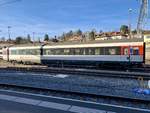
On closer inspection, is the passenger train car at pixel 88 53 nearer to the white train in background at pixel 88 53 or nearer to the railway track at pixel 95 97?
the white train in background at pixel 88 53

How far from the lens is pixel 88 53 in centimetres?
3109

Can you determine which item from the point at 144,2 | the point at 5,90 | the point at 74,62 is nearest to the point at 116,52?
the point at 74,62

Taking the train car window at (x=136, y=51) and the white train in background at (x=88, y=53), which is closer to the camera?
the train car window at (x=136, y=51)

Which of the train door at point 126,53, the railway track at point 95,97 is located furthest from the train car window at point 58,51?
the railway track at point 95,97

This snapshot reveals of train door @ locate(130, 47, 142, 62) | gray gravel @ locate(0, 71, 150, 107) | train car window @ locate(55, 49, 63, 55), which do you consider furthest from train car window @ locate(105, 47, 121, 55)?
gray gravel @ locate(0, 71, 150, 107)

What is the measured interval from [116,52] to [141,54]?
2705mm

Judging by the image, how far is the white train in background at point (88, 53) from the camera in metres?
27.1

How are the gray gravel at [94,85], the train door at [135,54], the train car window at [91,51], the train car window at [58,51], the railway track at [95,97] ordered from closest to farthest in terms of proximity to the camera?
1. the railway track at [95,97]
2. the gray gravel at [94,85]
3. the train door at [135,54]
4. the train car window at [91,51]
5. the train car window at [58,51]

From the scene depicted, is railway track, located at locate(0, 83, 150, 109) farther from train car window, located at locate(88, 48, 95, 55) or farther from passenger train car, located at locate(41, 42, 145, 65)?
train car window, located at locate(88, 48, 95, 55)

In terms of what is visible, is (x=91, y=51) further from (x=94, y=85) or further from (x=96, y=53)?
(x=94, y=85)

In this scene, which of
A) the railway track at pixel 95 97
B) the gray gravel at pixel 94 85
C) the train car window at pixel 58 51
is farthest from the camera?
the train car window at pixel 58 51

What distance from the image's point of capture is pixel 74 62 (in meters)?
32.8

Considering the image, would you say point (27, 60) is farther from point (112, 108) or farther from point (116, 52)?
point (112, 108)

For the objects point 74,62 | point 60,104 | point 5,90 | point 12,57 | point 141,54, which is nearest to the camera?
point 60,104
